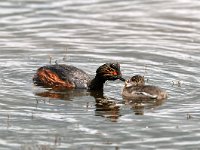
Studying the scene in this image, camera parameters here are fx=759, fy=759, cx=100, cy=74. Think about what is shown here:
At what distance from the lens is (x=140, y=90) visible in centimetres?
1428

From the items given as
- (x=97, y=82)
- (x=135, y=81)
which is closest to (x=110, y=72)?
(x=97, y=82)

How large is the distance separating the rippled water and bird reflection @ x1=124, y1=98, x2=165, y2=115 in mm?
20

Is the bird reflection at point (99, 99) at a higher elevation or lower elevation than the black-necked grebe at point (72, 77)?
lower

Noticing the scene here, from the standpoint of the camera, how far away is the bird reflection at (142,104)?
13454mm

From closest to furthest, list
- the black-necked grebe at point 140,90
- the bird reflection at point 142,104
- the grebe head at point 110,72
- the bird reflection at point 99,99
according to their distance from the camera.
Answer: the bird reflection at point 99,99 → the bird reflection at point 142,104 → the black-necked grebe at point 140,90 → the grebe head at point 110,72

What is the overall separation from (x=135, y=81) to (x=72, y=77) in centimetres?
135

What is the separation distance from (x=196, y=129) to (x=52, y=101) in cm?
307

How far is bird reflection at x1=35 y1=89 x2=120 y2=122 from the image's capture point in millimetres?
13242

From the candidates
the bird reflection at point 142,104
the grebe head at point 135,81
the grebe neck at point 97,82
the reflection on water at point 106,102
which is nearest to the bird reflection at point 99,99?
the reflection on water at point 106,102

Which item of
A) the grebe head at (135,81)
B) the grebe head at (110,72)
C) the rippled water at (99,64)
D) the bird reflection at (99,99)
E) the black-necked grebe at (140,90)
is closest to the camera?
the rippled water at (99,64)

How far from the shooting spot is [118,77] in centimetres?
1506

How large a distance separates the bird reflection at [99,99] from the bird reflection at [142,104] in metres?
0.28

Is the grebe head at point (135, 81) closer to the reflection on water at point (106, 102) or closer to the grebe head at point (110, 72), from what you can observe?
the grebe head at point (110, 72)

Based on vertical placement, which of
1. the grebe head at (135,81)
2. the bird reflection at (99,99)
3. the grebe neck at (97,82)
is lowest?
the bird reflection at (99,99)
